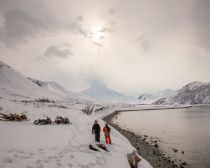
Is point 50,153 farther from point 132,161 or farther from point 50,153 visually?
point 132,161

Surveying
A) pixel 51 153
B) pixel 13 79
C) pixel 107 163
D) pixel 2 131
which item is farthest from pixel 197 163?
pixel 13 79

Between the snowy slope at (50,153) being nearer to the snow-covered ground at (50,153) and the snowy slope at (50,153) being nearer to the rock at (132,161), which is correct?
the snow-covered ground at (50,153)

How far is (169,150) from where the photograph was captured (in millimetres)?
29297

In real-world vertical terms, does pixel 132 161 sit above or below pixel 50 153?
below

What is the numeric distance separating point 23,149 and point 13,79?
13125 cm

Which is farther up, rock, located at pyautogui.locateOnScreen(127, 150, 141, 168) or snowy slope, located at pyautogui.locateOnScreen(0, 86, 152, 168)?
snowy slope, located at pyautogui.locateOnScreen(0, 86, 152, 168)

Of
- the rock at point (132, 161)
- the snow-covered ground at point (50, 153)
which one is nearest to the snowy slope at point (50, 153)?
the snow-covered ground at point (50, 153)

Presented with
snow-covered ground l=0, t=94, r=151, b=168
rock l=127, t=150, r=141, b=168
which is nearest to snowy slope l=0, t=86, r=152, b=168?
snow-covered ground l=0, t=94, r=151, b=168

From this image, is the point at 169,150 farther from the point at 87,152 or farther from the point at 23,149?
the point at 23,149

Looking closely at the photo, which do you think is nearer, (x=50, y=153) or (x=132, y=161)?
(x=50, y=153)

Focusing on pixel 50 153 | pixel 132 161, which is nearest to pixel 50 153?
pixel 50 153

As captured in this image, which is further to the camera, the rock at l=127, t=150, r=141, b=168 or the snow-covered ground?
the rock at l=127, t=150, r=141, b=168

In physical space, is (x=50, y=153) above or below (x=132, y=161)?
above

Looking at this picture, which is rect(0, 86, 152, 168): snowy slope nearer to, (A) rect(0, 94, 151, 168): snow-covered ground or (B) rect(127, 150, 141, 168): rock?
(A) rect(0, 94, 151, 168): snow-covered ground
